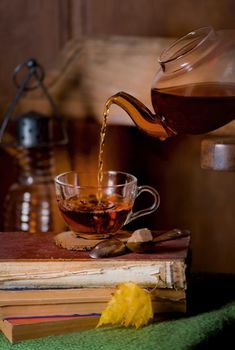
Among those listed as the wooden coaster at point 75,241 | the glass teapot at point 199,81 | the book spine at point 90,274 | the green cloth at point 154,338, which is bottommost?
the green cloth at point 154,338

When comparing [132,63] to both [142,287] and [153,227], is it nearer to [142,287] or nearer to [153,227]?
[153,227]

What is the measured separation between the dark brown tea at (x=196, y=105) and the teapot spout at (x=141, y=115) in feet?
0.05

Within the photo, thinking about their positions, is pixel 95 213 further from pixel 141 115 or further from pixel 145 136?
pixel 145 136

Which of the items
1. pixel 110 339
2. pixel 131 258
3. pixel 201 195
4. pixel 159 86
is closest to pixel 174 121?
pixel 159 86

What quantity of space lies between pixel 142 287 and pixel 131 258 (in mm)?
43

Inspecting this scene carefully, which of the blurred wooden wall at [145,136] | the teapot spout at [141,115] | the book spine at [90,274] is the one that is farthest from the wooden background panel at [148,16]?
the book spine at [90,274]

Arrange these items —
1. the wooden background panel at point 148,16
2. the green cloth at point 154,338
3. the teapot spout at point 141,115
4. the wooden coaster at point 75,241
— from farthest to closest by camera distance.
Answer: the wooden background panel at point 148,16 → the teapot spout at point 141,115 → the wooden coaster at point 75,241 → the green cloth at point 154,338

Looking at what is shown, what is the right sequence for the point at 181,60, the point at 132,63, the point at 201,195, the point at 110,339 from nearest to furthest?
the point at 110,339, the point at 181,60, the point at 132,63, the point at 201,195

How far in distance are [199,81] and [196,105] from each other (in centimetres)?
4

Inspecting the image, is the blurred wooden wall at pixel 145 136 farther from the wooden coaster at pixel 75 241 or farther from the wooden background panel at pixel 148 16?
the wooden coaster at pixel 75 241

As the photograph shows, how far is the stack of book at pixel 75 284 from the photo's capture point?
1180mm

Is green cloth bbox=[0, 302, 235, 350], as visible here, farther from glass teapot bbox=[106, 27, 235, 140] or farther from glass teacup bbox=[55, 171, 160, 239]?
glass teapot bbox=[106, 27, 235, 140]

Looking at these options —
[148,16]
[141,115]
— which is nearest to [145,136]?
[148,16]

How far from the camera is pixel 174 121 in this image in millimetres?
1328
